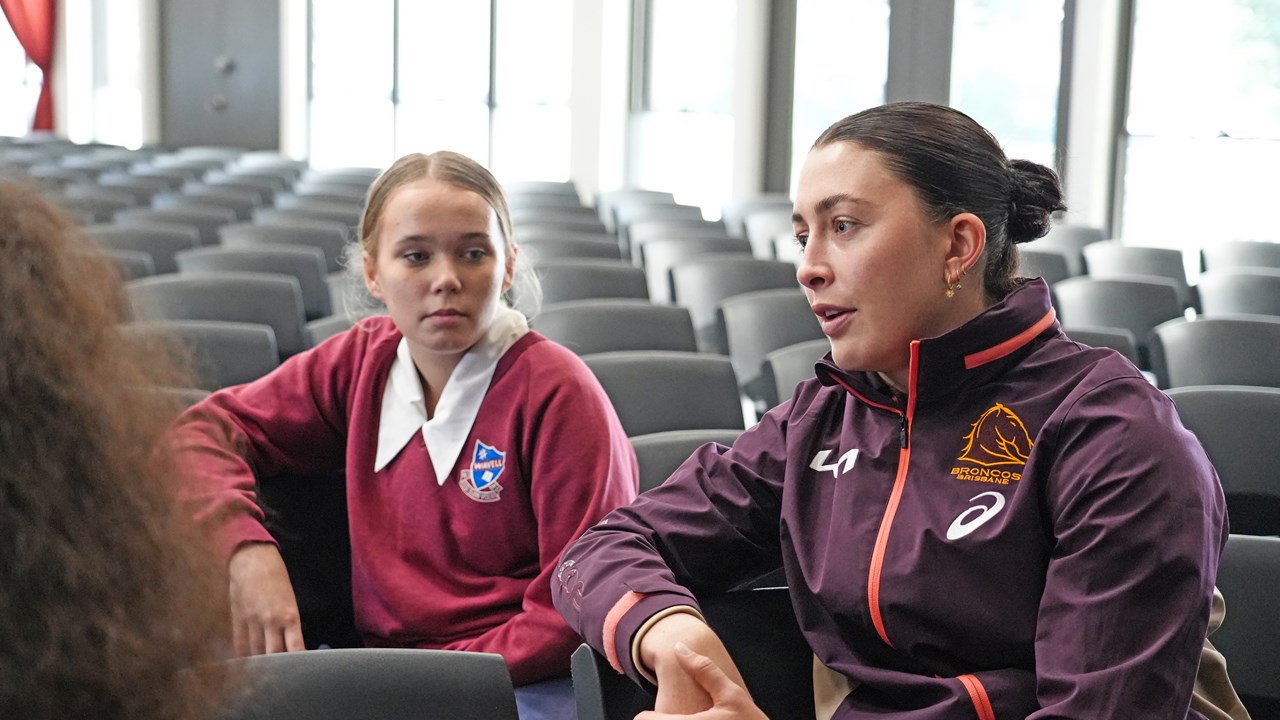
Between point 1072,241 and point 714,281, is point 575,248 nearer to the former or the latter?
point 714,281

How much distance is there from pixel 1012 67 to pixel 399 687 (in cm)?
841

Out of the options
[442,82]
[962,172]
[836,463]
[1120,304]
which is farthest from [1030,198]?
[442,82]

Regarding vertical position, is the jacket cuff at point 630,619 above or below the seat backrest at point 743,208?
below

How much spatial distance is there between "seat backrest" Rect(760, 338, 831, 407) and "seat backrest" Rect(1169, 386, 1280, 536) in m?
0.85

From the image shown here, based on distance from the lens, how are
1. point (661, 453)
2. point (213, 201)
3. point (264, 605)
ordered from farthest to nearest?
point (213, 201)
point (661, 453)
point (264, 605)

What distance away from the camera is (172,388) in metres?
0.62

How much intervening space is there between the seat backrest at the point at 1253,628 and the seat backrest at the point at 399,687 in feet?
3.29

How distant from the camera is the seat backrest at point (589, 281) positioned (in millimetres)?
4445

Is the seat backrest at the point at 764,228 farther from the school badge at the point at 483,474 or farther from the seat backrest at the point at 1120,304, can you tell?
the school badge at the point at 483,474

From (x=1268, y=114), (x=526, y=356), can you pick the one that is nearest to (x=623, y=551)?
(x=526, y=356)

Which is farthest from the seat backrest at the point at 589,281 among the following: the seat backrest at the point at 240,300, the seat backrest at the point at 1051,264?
the seat backrest at the point at 1051,264

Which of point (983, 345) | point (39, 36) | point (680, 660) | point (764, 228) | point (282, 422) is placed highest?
point (39, 36)

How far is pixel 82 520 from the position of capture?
49 centimetres

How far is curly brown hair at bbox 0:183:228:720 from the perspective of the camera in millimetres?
480
